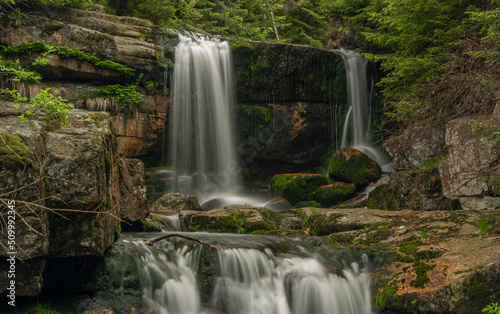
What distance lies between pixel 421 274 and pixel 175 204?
707 cm

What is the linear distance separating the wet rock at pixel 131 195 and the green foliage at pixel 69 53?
6.86 m

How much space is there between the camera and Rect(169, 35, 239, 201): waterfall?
1431cm

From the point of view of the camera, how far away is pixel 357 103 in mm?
16031

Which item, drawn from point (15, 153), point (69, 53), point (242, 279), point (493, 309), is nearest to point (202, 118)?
point (69, 53)

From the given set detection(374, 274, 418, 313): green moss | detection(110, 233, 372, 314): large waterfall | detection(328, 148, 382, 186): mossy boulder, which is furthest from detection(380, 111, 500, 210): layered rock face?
detection(328, 148, 382, 186): mossy boulder

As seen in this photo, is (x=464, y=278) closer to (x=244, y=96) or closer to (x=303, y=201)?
(x=303, y=201)

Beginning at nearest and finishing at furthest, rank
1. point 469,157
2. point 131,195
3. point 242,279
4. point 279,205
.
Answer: point 242,279, point 131,195, point 469,157, point 279,205

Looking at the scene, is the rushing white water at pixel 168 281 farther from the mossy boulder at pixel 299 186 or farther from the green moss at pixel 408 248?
the mossy boulder at pixel 299 186

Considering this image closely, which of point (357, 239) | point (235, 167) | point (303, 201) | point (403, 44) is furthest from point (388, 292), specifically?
point (235, 167)

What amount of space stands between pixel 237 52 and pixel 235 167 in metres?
4.73

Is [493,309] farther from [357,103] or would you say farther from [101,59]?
[357,103]

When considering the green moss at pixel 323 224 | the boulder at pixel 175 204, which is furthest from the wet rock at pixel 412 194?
the boulder at pixel 175 204

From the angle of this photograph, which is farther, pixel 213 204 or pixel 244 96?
pixel 244 96

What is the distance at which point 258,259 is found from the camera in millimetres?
5414
